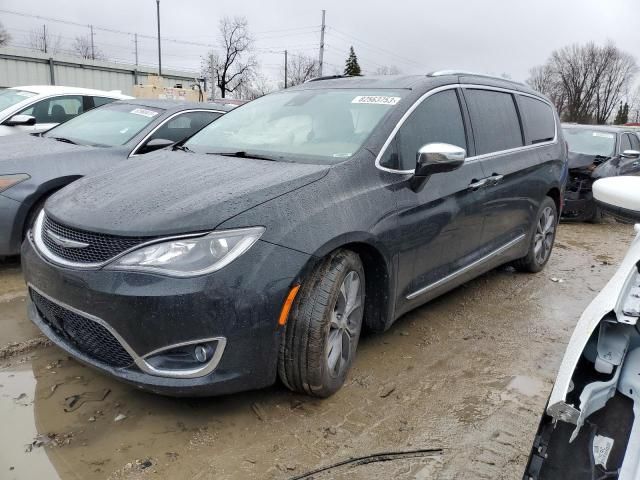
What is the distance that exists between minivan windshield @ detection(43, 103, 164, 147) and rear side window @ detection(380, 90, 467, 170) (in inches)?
117

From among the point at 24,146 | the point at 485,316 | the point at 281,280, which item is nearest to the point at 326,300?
the point at 281,280

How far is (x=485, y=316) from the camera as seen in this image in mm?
4164

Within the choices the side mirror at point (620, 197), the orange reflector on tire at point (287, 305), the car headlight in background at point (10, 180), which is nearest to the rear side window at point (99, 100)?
the car headlight in background at point (10, 180)

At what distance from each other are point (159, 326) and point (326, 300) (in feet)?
2.53

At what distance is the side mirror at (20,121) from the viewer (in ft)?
19.6

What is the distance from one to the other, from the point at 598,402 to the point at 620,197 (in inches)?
28.7

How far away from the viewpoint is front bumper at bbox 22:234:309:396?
2.23m

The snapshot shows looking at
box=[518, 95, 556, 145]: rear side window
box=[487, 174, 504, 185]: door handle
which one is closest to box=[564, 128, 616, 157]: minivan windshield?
box=[518, 95, 556, 145]: rear side window

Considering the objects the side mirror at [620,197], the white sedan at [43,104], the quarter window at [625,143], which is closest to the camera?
the side mirror at [620,197]

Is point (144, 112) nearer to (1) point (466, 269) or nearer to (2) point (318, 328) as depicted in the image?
(1) point (466, 269)

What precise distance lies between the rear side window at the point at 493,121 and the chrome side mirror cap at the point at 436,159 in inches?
33.8

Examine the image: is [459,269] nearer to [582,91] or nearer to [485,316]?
[485,316]

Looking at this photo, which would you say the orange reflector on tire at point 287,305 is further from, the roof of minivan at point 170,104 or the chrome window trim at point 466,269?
the roof of minivan at point 170,104

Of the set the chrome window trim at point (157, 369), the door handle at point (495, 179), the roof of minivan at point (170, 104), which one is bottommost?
the chrome window trim at point (157, 369)
